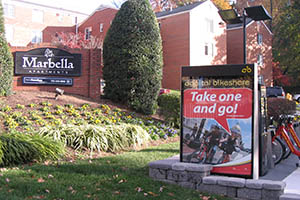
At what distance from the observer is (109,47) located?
41.3ft

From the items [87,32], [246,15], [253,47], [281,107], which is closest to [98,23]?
[87,32]

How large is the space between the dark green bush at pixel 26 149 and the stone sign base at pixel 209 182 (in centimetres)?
205

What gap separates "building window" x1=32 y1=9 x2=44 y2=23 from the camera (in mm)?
40531

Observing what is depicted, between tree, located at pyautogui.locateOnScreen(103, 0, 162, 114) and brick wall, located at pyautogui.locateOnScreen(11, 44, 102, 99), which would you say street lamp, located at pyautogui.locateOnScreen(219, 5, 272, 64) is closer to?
tree, located at pyautogui.locateOnScreen(103, 0, 162, 114)

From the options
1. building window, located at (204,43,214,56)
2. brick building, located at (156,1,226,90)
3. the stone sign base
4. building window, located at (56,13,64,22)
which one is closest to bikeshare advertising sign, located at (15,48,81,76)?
the stone sign base

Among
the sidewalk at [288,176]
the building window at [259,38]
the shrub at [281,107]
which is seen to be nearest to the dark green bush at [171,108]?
the shrub at [281,107]

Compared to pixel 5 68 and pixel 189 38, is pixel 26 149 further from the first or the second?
pixel 189 38

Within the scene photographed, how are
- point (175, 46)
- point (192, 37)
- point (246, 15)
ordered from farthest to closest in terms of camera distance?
1. point (175, 46)
2. point (192, 37)
3. point (246, 15)

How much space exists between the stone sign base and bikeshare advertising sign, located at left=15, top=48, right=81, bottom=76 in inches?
300

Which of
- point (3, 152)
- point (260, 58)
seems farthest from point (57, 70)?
point (260, 58)

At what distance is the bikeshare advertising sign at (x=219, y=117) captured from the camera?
5.04 m

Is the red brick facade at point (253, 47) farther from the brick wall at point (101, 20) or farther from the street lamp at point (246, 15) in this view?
the street lamp at point (246, 15)

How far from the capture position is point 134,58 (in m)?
12.0

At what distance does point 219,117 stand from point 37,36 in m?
38.2
